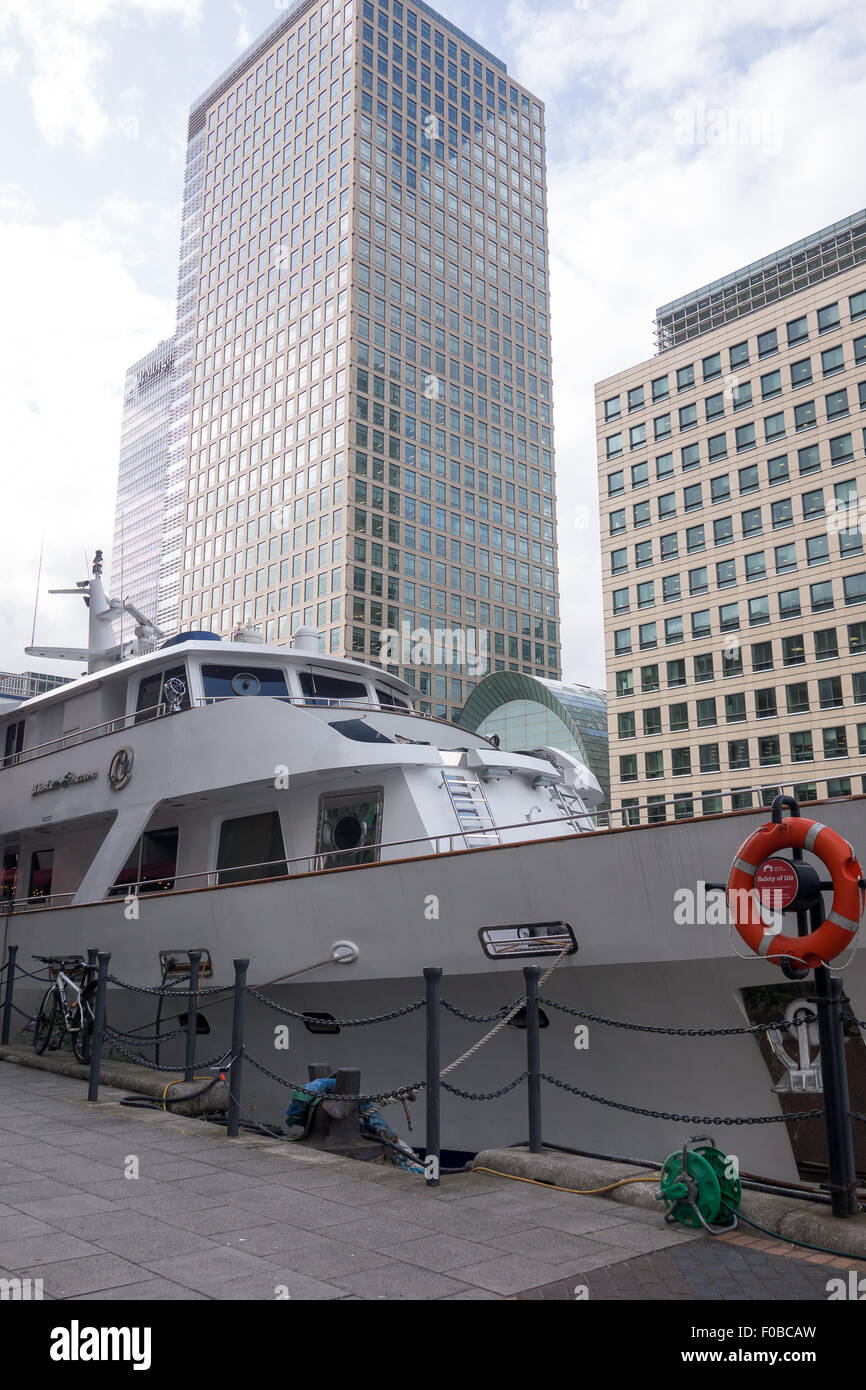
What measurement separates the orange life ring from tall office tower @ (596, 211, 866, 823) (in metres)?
40.5

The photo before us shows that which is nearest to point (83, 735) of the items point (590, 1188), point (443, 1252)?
point (590, 1188)

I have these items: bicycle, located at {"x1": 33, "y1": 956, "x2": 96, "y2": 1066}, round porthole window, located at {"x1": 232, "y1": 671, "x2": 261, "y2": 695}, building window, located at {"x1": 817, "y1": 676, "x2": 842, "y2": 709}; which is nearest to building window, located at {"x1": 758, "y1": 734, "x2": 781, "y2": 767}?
building window, located at {"x1": 817, "y1": 676, "x2": 842, "y2": 709}

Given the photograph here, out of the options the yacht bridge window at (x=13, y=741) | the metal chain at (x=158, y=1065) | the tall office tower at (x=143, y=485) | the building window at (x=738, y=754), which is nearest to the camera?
the metal chain at (x=158, y=1065)

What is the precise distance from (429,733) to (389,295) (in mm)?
78495

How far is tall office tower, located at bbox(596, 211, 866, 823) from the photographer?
49219 millimetres

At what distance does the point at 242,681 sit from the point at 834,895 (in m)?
9.12

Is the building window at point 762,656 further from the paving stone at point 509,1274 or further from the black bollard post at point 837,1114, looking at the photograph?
the paving stone at point 509,1274

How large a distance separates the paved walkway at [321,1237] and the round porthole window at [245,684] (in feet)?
22.5

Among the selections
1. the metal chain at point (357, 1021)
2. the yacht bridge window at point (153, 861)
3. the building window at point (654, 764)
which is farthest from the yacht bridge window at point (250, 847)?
the building window at point (654, 764)

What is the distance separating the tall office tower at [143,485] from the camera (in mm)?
141875

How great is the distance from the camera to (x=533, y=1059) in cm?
639

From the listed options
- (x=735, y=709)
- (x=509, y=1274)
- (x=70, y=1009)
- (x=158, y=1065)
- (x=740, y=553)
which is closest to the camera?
(x=509, y=1274)
